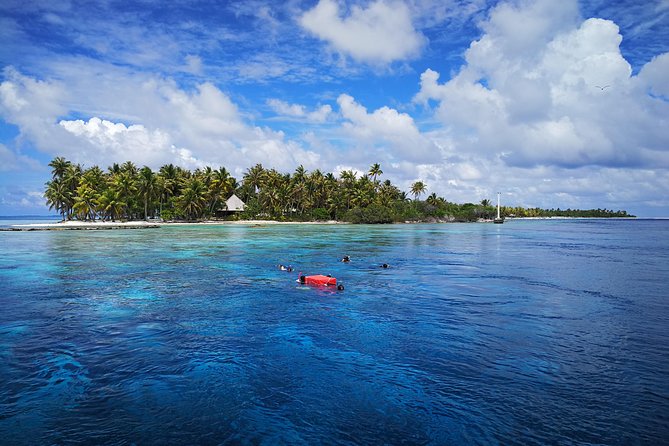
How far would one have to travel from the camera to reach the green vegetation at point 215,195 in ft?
317

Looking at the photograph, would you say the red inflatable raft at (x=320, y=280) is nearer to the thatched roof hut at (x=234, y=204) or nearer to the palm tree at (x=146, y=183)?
the palm tree at (x=146, y=183)

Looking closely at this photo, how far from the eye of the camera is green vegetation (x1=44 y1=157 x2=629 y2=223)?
96.7 metres

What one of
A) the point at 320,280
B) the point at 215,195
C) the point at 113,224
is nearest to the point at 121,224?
the point at 113,224

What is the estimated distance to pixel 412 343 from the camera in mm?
12945

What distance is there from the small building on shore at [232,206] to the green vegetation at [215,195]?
4.14ft

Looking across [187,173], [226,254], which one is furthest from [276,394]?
[187,173]

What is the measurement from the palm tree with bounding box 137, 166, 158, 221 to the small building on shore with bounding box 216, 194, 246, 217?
19130 mm

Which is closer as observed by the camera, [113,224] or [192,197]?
[113,224]

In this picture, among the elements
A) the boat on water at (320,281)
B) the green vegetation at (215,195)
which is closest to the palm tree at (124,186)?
the green vegetation at (215,195)

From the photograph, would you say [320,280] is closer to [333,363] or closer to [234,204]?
[333,363]

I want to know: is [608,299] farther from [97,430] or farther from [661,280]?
[97,430]

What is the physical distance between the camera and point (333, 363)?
1124 centimetres

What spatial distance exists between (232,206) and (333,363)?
107873mm

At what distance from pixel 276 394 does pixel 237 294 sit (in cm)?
1168
